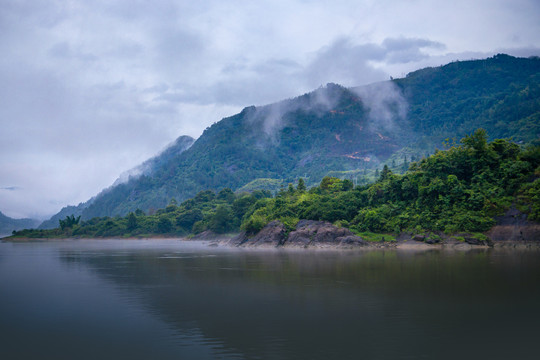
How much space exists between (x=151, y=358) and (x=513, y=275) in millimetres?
25030

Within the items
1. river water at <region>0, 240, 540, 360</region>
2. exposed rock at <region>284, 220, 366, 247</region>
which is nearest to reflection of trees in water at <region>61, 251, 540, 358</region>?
river water at <region>0, 240, 540, 360</region>

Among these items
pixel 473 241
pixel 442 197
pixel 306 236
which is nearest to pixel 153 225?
pixel 306 236

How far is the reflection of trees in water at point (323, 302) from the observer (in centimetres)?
1500

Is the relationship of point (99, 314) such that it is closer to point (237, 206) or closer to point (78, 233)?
point (237, 206)

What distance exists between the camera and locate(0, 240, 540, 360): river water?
552 inches

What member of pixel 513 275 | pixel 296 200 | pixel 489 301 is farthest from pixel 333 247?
pixel 489 301

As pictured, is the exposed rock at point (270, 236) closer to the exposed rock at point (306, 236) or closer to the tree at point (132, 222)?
the exposed rock at point (306, 236)

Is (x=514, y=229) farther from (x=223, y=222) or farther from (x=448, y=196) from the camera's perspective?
(x=223, y=222)

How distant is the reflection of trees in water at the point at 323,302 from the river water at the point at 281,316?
0.22ft

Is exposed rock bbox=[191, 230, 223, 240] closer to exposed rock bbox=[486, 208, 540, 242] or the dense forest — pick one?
the dense forest

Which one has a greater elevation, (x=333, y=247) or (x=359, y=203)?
(x=359, y=203)

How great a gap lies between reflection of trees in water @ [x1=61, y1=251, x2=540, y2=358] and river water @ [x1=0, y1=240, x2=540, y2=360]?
66mm

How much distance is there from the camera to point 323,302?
844 inches

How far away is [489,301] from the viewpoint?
20.6 meters
